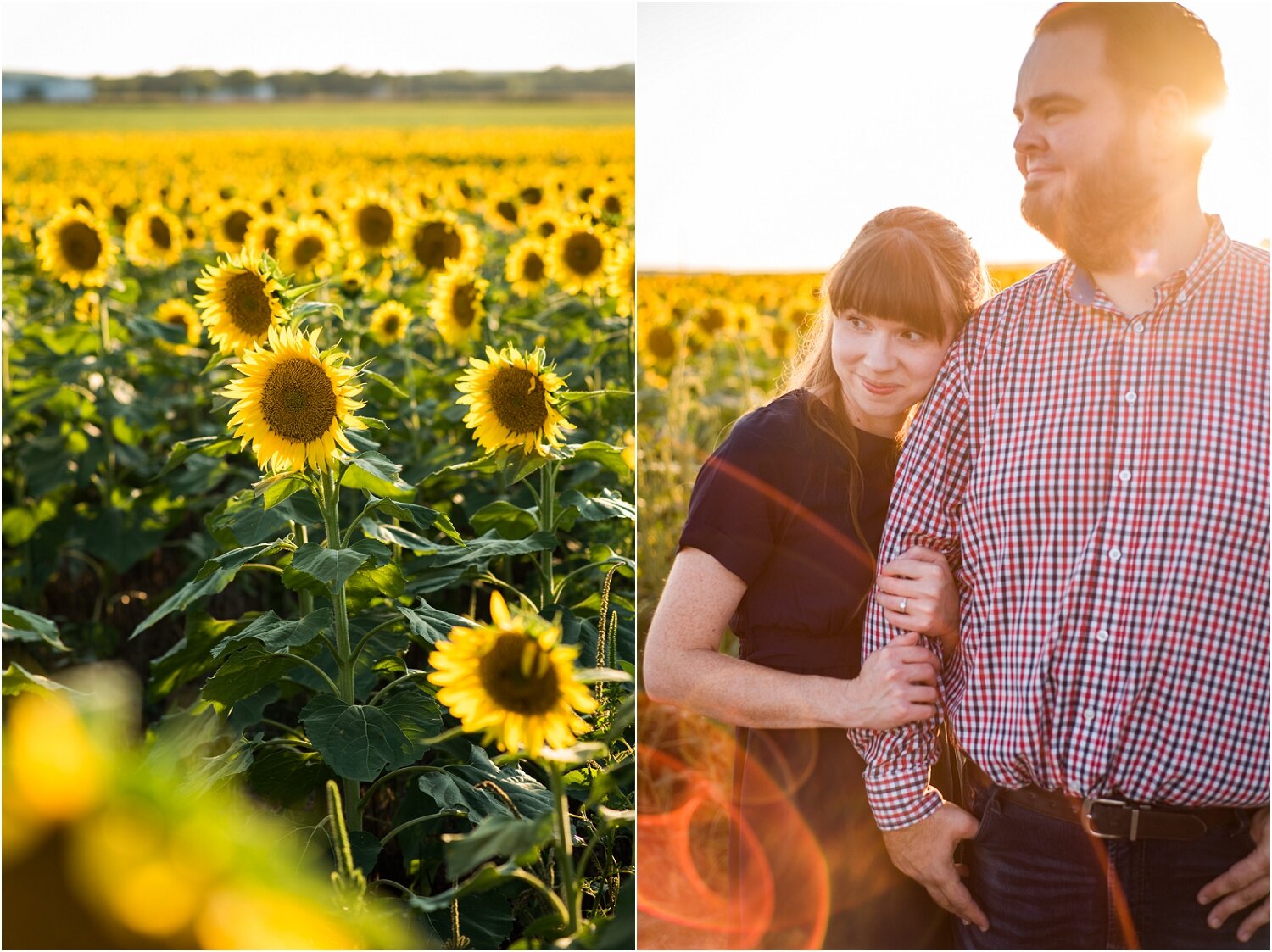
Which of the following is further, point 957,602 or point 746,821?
point 746,821

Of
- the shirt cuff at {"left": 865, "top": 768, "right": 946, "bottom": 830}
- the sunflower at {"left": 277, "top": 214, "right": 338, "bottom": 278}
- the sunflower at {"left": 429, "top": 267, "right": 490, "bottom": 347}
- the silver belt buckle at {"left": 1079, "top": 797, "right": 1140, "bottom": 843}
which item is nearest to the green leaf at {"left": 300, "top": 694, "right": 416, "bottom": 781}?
the shirt cuff at {"left": 865, "top": 768, "right": 946, "bottom": 830}

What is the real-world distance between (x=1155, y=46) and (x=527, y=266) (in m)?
3.14

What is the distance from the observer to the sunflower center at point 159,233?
5172 mm

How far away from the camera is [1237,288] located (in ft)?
5.06

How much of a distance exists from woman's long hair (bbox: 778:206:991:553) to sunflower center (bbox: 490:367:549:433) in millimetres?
630

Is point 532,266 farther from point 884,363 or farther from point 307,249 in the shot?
point 884,363

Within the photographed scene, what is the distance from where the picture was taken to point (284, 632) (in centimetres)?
196

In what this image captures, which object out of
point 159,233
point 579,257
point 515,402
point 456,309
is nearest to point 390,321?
point 456,309

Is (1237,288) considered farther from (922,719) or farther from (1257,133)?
(922,719)

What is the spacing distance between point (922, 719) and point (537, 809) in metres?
0.63

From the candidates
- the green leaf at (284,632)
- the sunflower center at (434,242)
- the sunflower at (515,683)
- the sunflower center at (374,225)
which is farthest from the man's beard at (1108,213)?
the sunflower center at (374,225)

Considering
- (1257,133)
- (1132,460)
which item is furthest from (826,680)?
(1257,133)

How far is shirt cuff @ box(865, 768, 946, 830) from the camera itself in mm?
1660

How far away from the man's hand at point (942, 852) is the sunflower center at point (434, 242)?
2888mm
